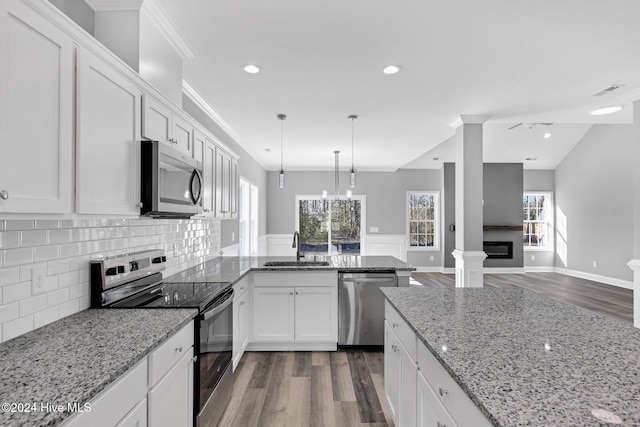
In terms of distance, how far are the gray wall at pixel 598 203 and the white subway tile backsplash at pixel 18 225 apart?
8764 mm

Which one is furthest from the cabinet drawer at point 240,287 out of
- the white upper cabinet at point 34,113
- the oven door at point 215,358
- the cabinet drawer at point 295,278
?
the white upper cabinet at point 34,113

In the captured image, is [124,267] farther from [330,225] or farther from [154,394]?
[330,225]

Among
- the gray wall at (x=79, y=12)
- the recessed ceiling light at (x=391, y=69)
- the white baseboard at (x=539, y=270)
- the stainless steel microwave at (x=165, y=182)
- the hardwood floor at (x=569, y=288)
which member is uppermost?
the recessed ceiling light at (x=391, y=69)

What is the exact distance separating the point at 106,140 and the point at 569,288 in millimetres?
8142

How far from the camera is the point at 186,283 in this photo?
2582 mm

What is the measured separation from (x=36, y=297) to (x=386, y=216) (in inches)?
309

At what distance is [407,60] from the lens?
108 inches

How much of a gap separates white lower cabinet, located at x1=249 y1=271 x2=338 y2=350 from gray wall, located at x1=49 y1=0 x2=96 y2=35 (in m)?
2.34

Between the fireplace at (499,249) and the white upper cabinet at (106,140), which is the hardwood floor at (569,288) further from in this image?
the white upper cabinet at (106,140)

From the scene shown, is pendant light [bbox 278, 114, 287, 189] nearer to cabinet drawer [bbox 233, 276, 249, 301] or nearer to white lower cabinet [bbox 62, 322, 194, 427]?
cabinet drawer [bbox 233, 276, 249, 301]

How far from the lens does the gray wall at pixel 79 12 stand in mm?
1760

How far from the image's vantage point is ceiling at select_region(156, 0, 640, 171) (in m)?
2.12

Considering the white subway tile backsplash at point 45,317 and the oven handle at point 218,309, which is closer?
the white subway tile backsplash at point 45,317

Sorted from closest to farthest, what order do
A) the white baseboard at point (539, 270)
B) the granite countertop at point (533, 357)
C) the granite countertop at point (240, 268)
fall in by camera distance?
the granite countertop at point (533, 357), the granite countertop at point (240, 268), the white baseboard at point (539, 270)
